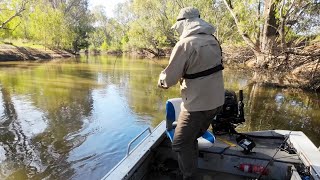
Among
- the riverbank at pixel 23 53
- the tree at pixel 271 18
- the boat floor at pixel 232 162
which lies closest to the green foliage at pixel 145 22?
the tree at pixel 271 18

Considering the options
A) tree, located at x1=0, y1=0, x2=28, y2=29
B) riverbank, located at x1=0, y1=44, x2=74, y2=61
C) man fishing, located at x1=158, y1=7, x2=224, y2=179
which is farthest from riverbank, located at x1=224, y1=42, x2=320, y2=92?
riverbank, located at x1=0, y1=44, x2=74, y2=61

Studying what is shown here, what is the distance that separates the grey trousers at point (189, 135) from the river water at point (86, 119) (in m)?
2.44

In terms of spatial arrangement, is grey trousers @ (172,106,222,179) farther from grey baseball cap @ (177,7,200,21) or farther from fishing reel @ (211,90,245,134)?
fishing reel @ (211,90,245,134)

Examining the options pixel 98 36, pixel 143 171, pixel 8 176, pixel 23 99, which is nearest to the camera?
pixel 143 171

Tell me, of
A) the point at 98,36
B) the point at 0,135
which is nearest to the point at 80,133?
the point at 0,135

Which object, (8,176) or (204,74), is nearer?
(204,74)

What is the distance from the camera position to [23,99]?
982cm

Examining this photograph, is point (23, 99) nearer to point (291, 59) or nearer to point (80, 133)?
point (80, 133)

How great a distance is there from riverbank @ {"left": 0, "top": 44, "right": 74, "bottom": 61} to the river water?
49.7 feet

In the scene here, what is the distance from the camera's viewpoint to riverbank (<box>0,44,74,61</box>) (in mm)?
26567

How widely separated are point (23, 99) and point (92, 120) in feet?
12.2

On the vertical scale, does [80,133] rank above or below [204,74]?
below

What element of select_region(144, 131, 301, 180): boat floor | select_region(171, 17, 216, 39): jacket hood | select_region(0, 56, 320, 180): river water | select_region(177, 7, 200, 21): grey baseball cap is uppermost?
select_region(177, 7, 200, 21): grey baseball cap

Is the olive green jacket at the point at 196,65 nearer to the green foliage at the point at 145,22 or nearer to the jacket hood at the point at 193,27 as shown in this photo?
the jacket hood at the point at 193,27
